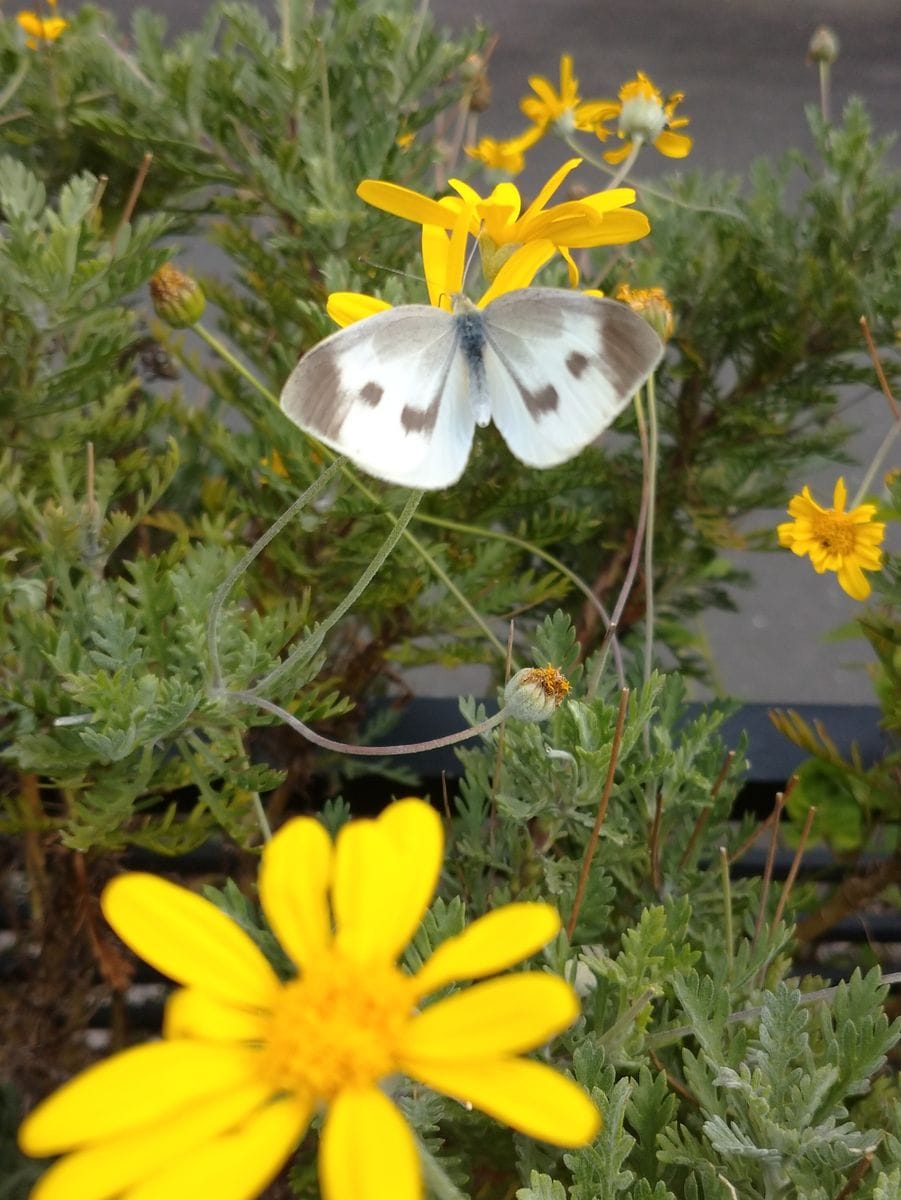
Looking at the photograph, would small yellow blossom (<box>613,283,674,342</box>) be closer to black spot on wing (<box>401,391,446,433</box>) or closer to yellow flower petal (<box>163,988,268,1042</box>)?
black spot on wing (<box>401,391,446,433</box>)

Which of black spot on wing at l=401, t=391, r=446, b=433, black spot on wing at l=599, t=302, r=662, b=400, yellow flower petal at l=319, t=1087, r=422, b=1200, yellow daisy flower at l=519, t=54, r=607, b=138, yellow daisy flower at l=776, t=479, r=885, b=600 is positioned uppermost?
yellow daisy flower at l=519, t=54, r=607, b=138

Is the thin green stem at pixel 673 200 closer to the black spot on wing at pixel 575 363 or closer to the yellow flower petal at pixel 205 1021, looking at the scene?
the black spot on wing at pixel 575 363

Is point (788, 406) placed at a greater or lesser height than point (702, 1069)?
greater

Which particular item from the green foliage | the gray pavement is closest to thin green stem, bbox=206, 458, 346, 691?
the green foliage

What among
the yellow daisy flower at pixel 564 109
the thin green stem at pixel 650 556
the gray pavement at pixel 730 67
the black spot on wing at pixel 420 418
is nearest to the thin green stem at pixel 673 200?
the yellow daisy flower at pixel 564 109

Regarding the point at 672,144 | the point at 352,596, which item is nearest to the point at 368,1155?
the point at 352,596

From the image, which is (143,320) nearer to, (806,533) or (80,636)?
A: (80,636)

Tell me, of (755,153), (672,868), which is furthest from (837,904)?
(755,153)
